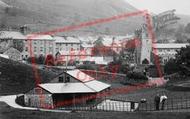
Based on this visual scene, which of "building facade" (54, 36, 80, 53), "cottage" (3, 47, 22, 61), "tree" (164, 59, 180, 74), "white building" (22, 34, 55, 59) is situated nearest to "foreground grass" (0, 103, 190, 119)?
"tree" (164, 59, 180, 74)

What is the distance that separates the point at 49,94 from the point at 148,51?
57.2m

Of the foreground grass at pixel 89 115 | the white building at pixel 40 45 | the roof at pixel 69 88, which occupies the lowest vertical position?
the foreground grass at pixel 89 115

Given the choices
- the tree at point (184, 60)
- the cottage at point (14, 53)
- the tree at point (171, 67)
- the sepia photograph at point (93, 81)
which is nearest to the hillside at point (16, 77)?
the sepia photograph at point (93, 81)

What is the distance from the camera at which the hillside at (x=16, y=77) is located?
5000cm

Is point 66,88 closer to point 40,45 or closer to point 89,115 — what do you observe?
point 89,115

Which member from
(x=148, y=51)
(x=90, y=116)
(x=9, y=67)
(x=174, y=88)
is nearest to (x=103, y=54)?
(x=148, y=51)

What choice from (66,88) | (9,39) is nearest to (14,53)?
(9,39)

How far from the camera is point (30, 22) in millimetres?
194125

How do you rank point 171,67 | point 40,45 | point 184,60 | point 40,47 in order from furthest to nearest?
point 40,45, point 40,47, point 171,67, point 184,60

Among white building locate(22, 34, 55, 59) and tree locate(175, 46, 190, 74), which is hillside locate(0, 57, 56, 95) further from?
white building locate(22, 34, 55, 59)

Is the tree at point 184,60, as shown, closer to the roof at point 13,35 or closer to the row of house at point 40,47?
the row of house at point 40,47

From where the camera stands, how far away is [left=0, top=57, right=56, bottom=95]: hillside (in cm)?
5000

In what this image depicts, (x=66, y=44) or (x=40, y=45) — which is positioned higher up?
(x=66, y=44)

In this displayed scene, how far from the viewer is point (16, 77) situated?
2096 inches
